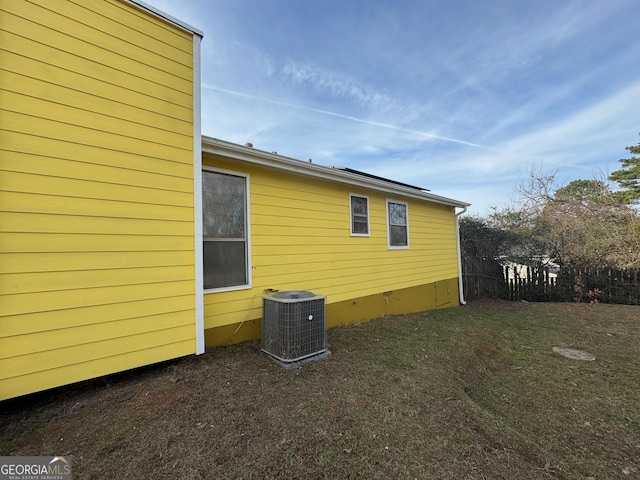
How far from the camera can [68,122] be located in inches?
97.1

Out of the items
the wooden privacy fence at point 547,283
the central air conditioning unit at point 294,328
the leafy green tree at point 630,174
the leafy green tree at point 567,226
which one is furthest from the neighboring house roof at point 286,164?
the leafy green tree at point 630,174

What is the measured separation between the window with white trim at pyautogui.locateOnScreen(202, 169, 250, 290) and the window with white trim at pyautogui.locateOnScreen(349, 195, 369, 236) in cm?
257

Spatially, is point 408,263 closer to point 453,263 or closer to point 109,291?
point 453,263

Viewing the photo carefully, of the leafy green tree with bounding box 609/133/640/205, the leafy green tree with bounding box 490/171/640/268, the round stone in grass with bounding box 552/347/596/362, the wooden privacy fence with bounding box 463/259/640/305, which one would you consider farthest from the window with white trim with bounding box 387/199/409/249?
the leafy green tree with bounding box 609/133/640/205

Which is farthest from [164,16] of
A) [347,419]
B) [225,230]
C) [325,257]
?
[347,419]

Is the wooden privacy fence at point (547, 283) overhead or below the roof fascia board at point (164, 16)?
below

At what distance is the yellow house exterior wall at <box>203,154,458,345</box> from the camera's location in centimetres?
→ 405

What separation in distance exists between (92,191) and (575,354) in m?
6.93

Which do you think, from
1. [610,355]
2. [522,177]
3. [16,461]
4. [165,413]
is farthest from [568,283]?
[16,461]

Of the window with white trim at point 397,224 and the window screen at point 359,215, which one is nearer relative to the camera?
the window screen at point 359,215

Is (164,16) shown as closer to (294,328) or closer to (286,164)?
(286,164)

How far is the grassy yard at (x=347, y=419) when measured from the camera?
1824 mm

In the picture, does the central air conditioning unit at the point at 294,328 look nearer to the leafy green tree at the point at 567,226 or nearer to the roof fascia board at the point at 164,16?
the roof fascia board at the point at 164,16

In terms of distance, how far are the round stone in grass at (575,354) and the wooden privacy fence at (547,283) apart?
4808 mm
